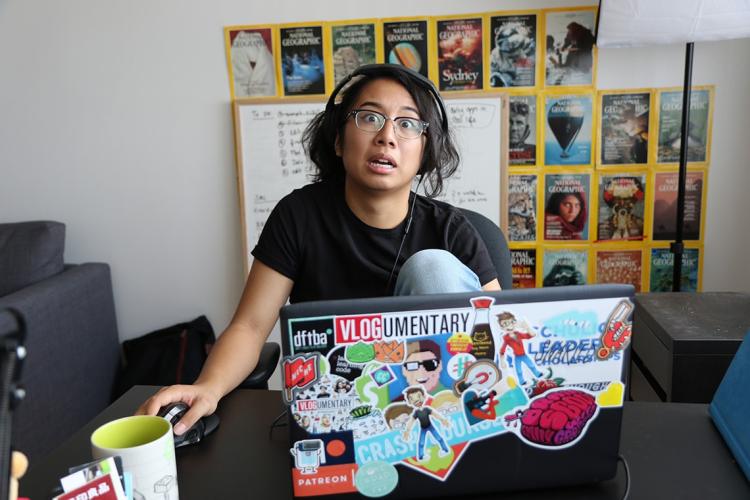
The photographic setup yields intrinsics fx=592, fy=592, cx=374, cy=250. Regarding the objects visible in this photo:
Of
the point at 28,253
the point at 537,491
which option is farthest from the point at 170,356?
the point at 537,491

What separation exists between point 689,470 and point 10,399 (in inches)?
27.6

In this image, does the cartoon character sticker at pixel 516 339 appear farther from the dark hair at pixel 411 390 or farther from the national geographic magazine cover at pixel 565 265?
the national geographic magazine cover at pixel 565 265

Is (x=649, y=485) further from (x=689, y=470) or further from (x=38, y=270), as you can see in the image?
(x=38, y=270)

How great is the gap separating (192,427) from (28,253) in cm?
177

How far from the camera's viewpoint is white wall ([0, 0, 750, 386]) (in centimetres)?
221

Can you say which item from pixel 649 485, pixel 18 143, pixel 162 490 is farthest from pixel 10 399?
pixel 18 143

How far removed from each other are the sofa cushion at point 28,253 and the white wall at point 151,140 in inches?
7.7

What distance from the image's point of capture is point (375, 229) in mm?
1274

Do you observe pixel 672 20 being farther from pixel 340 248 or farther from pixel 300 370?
pixel 300 370

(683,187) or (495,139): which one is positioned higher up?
(495,139)

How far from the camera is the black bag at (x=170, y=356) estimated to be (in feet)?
7.72

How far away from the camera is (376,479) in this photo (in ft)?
2.02

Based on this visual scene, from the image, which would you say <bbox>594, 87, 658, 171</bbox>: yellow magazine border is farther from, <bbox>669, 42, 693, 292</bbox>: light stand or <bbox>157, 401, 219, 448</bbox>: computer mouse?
<bbox>157, 401, 219, 448</bbox>: computer mouse

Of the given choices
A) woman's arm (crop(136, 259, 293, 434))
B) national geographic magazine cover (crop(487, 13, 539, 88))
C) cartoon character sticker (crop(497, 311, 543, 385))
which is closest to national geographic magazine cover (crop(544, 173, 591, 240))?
national geographic magazine cover (crop(487, 13, 539, 88))
